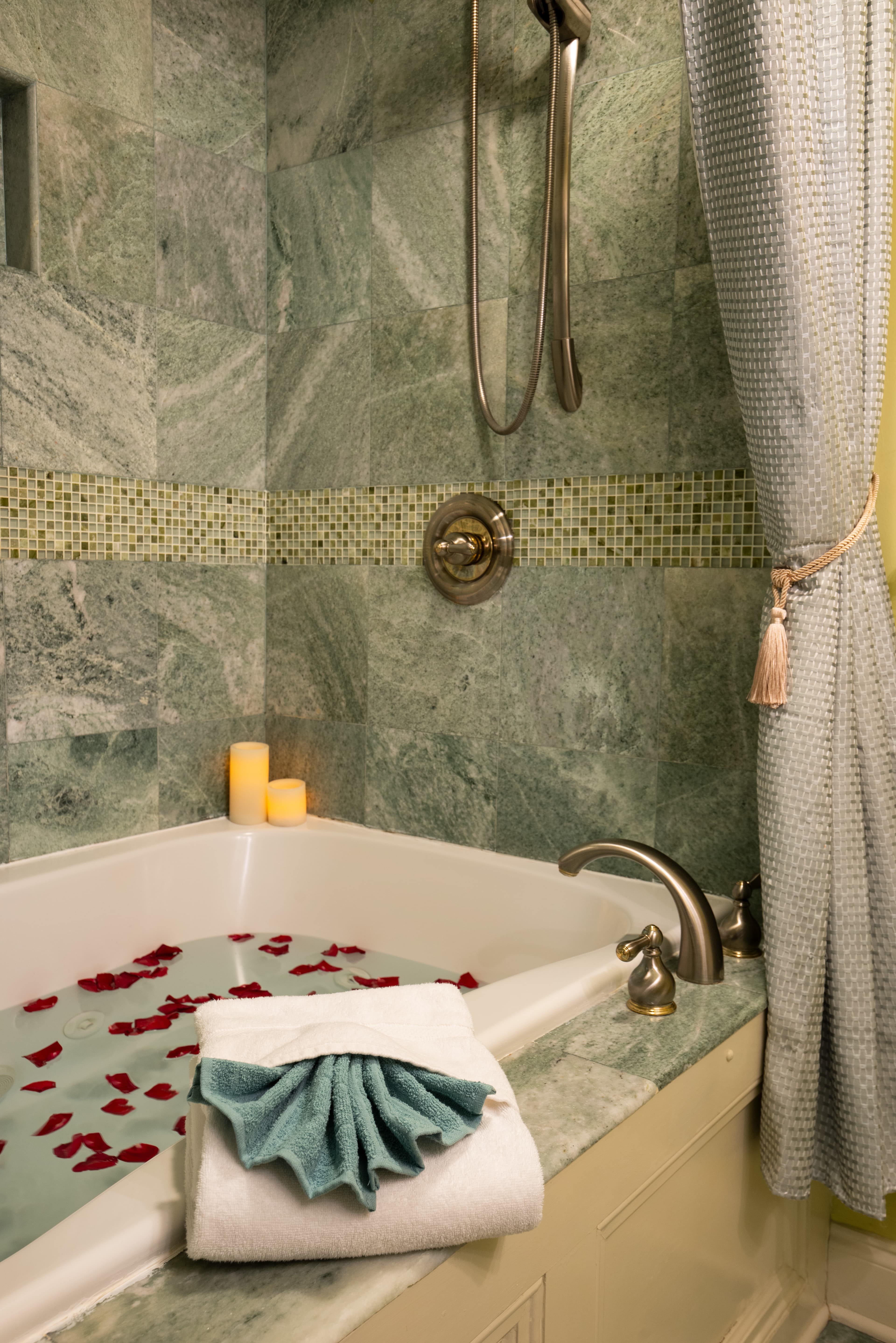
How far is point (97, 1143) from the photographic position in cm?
146

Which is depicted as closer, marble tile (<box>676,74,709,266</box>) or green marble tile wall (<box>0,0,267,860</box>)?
marble tile (<box>676,74,709,266</box>)

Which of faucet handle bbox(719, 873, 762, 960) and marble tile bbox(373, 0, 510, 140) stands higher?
marble tile bbox(373, 0, 510, 140)

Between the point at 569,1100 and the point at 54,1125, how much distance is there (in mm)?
864

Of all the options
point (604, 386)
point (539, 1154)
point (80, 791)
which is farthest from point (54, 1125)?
point (604, 386)

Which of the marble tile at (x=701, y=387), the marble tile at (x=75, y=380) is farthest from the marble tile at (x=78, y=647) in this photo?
the marble tile at (x=701, y=387)

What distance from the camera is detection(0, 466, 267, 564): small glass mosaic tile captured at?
1980 mm

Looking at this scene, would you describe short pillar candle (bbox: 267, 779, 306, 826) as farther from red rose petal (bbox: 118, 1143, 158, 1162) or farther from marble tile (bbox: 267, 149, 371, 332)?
marble tile (bbox: 267, 149, 371, 332)

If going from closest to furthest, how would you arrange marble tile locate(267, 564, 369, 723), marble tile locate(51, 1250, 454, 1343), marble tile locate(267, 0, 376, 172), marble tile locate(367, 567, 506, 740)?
marble tile locate(51, 1250, 454, 1343) < marble tile locate(367, 567, 506, 740) < marble tile locate(267, 0, 376, 172) < marble tile locate(267, 564, 369, 723)

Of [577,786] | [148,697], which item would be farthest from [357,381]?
[577,786]

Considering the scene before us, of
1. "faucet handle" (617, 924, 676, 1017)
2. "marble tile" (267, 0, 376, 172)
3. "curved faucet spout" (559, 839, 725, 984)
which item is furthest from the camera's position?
"marble tile" (267, 0, 376, 172)

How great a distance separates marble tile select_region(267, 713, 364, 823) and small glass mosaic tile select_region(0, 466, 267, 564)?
1.49 ft

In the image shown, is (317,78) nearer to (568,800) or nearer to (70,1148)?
(568,800)

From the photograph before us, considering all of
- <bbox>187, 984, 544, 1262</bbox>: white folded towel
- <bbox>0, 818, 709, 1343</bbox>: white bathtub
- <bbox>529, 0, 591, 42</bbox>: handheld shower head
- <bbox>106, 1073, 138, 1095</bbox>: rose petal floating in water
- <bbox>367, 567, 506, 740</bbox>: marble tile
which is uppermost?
<bbox>529, 0, 591, 42</bbox>: handheld shower head

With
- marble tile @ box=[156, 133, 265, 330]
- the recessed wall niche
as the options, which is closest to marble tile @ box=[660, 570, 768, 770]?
marble tile @ box=[156, 133, 265, 330]
